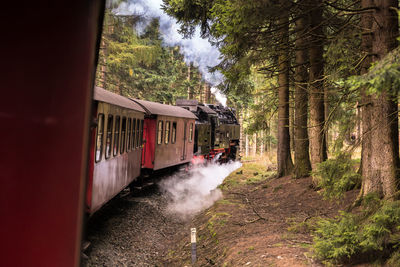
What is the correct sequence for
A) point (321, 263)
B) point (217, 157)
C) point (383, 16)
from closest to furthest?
1. point (321, 263)
2. point (383, 16)
3. point (217, 157)

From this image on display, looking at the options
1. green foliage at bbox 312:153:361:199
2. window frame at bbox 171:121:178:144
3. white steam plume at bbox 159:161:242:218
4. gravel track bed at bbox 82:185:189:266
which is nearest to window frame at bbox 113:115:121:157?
gravel track bed at bbox 82:185:189:266

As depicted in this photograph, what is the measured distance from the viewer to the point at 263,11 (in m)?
6.29

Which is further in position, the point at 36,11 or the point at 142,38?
the point at 142,38

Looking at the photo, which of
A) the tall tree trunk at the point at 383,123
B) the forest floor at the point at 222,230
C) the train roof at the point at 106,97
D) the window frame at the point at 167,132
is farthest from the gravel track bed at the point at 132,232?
the tall tree trunk at the point at 383,123

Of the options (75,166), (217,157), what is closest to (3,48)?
(75,166)

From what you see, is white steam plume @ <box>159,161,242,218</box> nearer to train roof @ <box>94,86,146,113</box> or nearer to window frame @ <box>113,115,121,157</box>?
window frame @ <box>113,115,121,157</box>

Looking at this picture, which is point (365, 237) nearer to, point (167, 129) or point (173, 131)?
point (167, 129)

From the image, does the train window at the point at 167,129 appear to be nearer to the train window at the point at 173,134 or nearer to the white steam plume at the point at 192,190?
the train window at the point at 173,134

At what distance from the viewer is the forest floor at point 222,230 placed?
18.2 feet

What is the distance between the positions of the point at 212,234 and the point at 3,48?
6.76 meters

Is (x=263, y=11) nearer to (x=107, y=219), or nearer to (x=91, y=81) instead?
(x=91, y=81)

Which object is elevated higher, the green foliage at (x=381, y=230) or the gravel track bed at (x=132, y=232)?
the green foliage at (x=381, y=230)

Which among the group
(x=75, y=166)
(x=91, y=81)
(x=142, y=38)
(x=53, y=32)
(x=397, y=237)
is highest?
(x=142, y=38)

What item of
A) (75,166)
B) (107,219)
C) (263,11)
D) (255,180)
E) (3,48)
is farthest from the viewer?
(255,180)
